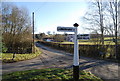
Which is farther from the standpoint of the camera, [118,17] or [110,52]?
[118,17]

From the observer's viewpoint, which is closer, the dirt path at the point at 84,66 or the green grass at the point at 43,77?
the green grass at the point at 43,77

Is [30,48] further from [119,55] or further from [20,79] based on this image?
[20,79]

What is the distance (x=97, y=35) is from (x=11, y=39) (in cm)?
1282

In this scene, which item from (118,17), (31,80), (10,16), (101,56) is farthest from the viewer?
(10,16)

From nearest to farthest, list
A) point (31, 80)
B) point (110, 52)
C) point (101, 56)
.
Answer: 1. point (31, 80)
2. point (110, 52)
3. point (101, 56)

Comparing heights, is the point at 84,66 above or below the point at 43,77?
below

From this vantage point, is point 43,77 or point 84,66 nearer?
point 43,77

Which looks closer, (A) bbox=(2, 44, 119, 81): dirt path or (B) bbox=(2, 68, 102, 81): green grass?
(B) bbox=(2, 68, 102, 81): green grass

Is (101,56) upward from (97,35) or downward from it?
downward

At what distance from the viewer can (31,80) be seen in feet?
14.1

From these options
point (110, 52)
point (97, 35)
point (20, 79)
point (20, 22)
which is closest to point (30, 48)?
point (20, 22)

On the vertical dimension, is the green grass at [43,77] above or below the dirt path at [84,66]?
above

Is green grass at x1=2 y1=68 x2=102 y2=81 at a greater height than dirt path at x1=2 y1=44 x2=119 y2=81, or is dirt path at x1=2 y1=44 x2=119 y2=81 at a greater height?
green grass at x1=2 y1=68 x2=102 y2=81

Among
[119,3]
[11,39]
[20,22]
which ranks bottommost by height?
[11,39]
